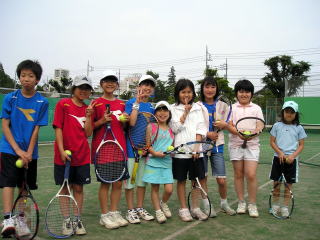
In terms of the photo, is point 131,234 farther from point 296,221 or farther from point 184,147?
point 296,221

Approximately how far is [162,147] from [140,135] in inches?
12.5

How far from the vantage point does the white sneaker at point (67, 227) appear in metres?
3.66

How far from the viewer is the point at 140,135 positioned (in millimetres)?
4320

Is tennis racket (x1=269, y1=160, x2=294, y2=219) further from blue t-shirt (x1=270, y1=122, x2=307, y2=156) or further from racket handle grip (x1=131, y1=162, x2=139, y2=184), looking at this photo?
racket handle grip (x1=131, y1=162, x2=139, y2=184)

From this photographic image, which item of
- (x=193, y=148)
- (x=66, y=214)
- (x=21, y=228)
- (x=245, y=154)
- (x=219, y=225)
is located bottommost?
(x=219, y=225)

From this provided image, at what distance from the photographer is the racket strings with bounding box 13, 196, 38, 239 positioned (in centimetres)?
361

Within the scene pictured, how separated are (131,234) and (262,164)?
19.8ft

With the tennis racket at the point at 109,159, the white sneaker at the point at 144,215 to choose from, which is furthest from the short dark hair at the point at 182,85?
the white sneaker at the point at 144,215

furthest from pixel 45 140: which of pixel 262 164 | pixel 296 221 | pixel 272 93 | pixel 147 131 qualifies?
pixel 272 93

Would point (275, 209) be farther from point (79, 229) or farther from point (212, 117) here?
point (79, 229)

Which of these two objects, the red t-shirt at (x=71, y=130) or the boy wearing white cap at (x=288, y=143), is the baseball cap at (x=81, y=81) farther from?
the boy wearing white cap at (x=288, y=143)

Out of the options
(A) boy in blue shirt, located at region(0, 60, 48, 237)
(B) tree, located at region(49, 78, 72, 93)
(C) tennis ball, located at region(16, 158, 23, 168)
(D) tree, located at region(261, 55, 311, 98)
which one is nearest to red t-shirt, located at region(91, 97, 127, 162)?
(A) boy in blue shirt, located at region(0, 60, 48, 237)

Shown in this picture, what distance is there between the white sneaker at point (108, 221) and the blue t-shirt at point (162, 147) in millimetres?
796

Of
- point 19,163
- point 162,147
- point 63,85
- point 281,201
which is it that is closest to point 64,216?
point 19,163
